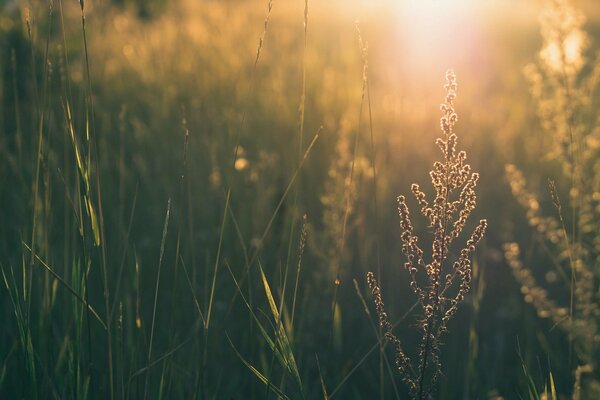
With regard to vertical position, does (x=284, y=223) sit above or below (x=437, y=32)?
below

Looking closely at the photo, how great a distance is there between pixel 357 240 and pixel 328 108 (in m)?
1.12

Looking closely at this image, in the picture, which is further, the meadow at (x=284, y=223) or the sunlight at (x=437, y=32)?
the sunlight at (x=437, y=32)

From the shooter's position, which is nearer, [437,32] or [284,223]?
[284,223]

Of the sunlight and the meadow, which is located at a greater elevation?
the sunlight

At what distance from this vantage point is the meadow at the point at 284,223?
1.32 m

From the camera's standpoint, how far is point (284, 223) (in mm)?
2570

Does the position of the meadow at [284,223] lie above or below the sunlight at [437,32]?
below

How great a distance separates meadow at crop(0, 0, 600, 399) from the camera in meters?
1.32

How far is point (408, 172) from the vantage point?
3.38 metres

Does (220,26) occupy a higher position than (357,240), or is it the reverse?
(220,26)

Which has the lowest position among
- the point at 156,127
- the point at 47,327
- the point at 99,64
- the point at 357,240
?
the point at 357,240

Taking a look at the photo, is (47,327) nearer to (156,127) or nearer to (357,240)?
(357,240)

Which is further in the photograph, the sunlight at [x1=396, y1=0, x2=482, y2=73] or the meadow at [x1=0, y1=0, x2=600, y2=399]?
the sunlight at [x1=396, y1=0, x2=482, y2=73]

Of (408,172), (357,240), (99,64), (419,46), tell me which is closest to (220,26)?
(99,64)
